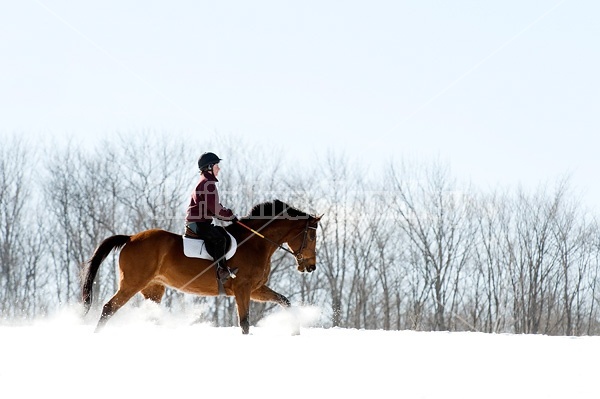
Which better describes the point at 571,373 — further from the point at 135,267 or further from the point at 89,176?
the point at 89,176

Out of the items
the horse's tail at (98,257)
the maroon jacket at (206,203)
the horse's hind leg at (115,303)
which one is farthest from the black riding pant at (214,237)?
the horse's hind leg at (115,303)

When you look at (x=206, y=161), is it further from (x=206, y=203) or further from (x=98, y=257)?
(x=98, y=257)

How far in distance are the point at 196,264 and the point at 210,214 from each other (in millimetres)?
900

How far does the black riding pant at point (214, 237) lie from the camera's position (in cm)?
1240

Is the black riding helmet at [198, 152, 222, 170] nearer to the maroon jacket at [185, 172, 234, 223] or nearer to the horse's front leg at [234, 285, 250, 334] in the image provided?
the maroon jacket at [185, 172, 234, 223]

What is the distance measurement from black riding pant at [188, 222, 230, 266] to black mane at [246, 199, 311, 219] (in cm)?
83

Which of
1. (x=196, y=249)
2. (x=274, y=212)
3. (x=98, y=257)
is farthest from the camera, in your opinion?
(x=274, y=212)

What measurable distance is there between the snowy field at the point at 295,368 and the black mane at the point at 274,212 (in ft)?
11.4

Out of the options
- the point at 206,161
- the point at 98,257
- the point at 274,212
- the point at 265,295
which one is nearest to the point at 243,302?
the point at 265,295

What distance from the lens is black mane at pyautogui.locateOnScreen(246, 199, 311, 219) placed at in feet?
43.2

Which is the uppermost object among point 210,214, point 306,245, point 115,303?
point 210,214

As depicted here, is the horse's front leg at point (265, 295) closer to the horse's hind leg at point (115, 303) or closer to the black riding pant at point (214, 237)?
the black riding pant at point (214, 237)

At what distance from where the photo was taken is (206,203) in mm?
12211

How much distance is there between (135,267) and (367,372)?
21.0 feet
